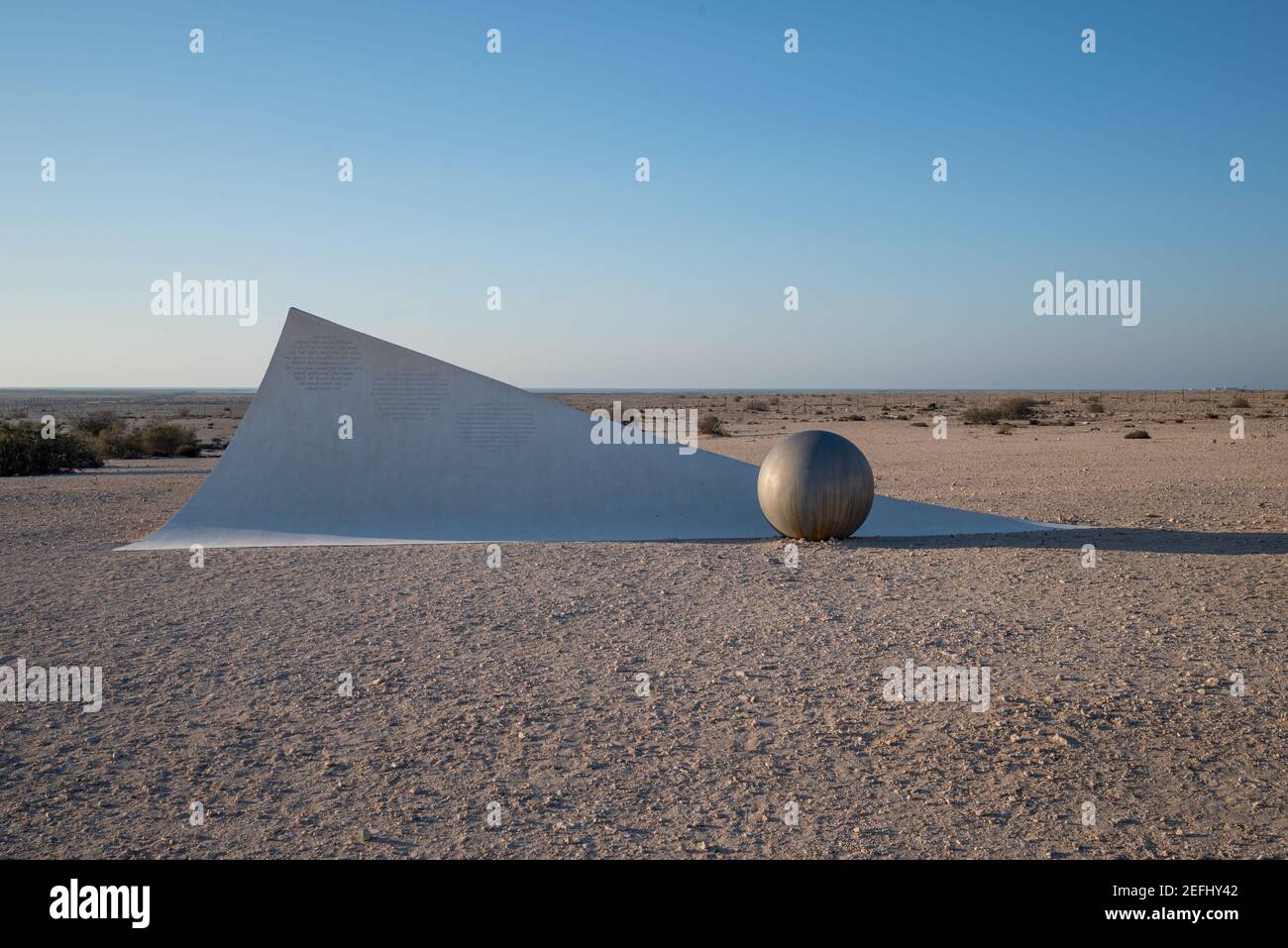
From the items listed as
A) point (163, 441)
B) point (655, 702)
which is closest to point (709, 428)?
point (163, 441)

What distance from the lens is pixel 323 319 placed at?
13500mm

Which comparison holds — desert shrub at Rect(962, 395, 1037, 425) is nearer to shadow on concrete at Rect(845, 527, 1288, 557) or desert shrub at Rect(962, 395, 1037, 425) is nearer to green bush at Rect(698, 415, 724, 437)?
green bush at Rect(698, 415, 724, 437)

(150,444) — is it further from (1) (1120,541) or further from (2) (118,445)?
(1) (1120,541)

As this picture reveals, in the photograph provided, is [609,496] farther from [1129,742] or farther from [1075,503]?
[1129,742]

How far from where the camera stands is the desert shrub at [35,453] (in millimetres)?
21234

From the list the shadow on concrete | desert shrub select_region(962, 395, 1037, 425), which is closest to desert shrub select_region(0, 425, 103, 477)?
the shadow on concrete

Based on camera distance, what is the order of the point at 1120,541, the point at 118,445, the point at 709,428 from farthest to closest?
the point at 709,428 < the point at 118,445 < the point at 1120,541

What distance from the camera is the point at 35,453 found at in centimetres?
2148

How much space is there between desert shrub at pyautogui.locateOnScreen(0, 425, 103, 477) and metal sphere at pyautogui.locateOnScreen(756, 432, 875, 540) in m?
17.6

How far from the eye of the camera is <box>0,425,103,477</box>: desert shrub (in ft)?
69.7

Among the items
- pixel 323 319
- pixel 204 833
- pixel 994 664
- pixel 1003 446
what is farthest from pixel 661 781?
pixel 1003 446

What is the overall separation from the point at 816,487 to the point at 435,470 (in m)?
5.15

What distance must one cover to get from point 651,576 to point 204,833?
5.89m

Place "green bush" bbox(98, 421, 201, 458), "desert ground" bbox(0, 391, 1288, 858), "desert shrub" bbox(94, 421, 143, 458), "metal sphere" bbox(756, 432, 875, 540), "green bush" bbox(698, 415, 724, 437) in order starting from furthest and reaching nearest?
"green bush" bbox(698, 415, 724, 437) → "green bush" bbox(98, 421, 201, 458) → "desert shrub" bbox(94, 421, 143, 458) → "metal sphere" bbox(756, 432, 875, 540) → "desert ground" bbox(0, 391, 1288, 858)
